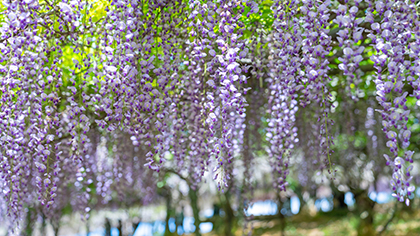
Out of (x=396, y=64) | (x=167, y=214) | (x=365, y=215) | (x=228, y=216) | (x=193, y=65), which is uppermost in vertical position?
(x=193, y=65)

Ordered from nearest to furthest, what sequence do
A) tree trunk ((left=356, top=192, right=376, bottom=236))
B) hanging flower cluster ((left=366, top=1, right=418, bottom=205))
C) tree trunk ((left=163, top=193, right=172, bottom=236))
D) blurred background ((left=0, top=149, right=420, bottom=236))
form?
hanging flower cluster ((left=366, top=1, right=418, bottom=205))
tree trunk ((left=356, top=192, right=376, bottom=236))
blurred background ((left=0, top=149, right=420, bottom=236))
tree trunk ((left=163, top=193, right=172, bottom=236))

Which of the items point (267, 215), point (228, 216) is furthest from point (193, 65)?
point (267, 215)

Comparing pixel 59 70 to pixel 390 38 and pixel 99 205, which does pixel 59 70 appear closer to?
pixel 390 38

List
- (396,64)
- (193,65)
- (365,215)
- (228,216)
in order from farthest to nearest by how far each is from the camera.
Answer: (228,216) < (365,215) < (193,65) < (396,64)

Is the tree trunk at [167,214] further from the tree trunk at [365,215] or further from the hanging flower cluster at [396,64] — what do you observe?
the hanging flower cluster at [396,64]

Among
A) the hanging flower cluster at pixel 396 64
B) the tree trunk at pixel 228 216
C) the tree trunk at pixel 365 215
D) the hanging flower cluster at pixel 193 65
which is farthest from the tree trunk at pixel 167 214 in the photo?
the hanging flower cluster at pixel 396 64

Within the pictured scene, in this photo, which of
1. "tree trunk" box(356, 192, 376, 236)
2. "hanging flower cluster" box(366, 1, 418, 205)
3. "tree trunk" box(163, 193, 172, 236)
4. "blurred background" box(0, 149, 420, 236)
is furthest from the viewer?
"tree trunk" box(163, 193, 172, 236)

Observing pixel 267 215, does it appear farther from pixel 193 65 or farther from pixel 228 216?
pixel 193 65

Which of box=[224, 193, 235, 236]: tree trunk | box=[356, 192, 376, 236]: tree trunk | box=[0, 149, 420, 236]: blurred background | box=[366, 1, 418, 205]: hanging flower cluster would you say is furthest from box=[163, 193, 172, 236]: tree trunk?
box=[366, 1, 418, 205]: hanging flower cluster

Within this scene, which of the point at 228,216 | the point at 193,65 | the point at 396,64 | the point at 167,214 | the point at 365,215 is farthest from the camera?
the point at 167,214

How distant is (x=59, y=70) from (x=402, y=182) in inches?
91.3

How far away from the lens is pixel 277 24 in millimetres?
2484

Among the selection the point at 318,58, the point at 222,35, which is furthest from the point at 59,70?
the point at 318,58

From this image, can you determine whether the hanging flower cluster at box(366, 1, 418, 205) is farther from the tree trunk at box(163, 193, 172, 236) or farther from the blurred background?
the tree trunk at box(163, 193, 172, 236)
